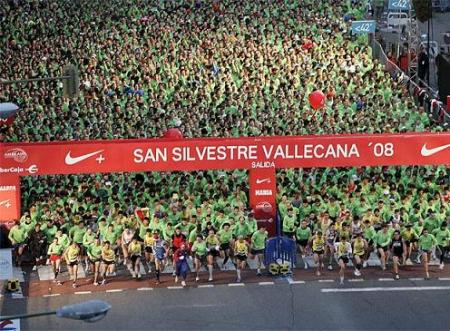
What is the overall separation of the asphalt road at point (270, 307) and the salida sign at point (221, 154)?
10.8 ft

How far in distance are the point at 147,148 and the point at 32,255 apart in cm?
363

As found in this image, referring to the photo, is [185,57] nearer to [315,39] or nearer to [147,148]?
[315,39]

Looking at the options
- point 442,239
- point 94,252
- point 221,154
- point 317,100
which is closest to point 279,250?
point 221,154

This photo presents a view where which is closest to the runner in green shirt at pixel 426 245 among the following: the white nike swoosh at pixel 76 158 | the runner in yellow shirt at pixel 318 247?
the runner in yellow shirt at pixel 318 247

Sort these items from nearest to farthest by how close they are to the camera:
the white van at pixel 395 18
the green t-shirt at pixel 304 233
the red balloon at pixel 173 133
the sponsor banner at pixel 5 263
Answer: the sponsor banner at pixel 5 263 < the green t-shirt at pixel 304 233 < the red balloon at pixel 173 133 < the white van at pixel 395 18

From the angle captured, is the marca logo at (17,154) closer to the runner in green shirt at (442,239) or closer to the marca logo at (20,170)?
the marca logo at (20,170)

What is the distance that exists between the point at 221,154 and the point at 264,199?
71.7 inches

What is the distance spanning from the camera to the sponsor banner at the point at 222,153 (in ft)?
97.5

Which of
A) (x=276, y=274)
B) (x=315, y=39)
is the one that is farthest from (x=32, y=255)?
(x=315, y=39)

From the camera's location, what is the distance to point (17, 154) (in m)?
29.6

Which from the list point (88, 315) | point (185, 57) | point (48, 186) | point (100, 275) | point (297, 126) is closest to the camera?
point (88, 315)

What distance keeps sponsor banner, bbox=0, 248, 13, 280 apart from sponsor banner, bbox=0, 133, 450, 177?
2.92m

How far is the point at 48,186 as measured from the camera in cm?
3284

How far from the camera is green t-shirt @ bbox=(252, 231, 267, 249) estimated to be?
29188 mm
